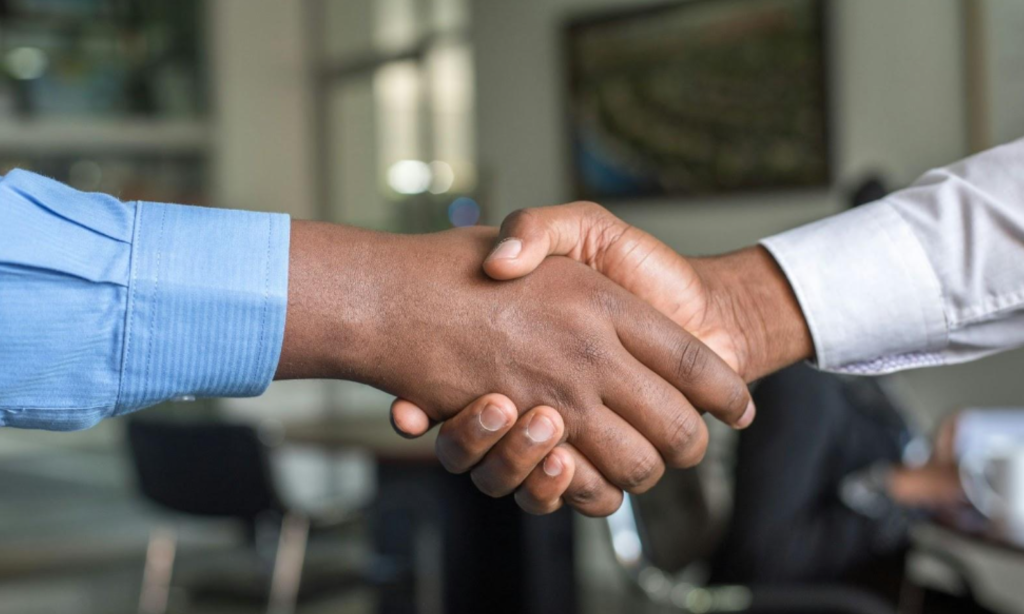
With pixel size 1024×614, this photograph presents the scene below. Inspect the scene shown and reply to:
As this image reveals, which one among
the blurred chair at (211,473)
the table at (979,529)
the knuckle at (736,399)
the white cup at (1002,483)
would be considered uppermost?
the knuckle at (736,399)

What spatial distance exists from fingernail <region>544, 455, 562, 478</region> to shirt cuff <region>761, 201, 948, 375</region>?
0.36 meters

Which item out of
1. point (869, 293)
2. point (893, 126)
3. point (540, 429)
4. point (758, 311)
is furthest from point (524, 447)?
point (893, 126)

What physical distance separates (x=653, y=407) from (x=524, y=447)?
0.17m

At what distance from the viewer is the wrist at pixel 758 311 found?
4.39 feet

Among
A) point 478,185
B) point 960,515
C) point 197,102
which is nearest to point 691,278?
point 960,515

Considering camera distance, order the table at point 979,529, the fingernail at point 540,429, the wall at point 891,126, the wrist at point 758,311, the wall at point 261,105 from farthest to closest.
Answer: the wall at point 261,105 → the wall at point 891,126 → the table at point 979,529 → the wrist at point 758,311 → the fingernail at point 540,429

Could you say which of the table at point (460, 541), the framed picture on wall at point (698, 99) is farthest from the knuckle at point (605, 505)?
the framed picture on wall at point (698, 99)

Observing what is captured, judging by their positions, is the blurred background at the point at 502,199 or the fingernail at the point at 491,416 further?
the blurred background at the point at 502,199

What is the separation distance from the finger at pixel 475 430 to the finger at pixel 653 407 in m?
0.14

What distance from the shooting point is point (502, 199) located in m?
5.08

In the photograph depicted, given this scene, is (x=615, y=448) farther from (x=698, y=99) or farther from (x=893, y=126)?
(x=698, y=99)

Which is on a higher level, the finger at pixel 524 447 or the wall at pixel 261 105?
the wall at pixel 261 105

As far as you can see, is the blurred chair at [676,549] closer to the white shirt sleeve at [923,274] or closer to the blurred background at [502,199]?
the blurred background at [502,199]

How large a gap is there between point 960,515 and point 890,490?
0.18 meters
